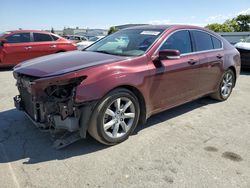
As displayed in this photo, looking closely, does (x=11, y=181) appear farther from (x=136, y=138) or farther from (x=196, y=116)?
(x=196, y=116)

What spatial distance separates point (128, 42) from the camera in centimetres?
445

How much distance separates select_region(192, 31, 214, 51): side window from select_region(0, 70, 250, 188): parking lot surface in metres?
1.30

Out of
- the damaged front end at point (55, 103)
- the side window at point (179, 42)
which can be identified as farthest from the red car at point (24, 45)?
the side window at point (179, 42)

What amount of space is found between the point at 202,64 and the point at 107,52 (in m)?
1.76

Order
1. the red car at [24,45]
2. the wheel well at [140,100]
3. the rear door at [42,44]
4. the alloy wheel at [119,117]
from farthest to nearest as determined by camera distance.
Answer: the rear door at [42,44] → the red car at [24,45] → the wheel well at [140,100] → the alloy wheel at [119,117]

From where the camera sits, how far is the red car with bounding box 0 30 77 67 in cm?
993

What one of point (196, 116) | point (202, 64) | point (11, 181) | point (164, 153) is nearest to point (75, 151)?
point (11, 181)

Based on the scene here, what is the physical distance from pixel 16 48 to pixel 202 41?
7.40 meters

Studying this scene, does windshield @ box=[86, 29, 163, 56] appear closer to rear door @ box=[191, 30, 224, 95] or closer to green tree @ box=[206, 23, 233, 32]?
rear door @ box=[191, 30, 224, 95]

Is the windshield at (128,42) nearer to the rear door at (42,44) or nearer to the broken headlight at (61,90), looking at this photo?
the broken headlight at (61,90)

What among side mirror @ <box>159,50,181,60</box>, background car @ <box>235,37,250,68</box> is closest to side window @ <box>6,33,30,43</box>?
side mirror @ <box>159,50,181,60</box>

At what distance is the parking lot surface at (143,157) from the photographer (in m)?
2.90

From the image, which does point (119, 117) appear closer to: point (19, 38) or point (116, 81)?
point (116, 81)

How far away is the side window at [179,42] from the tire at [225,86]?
1421 mm
